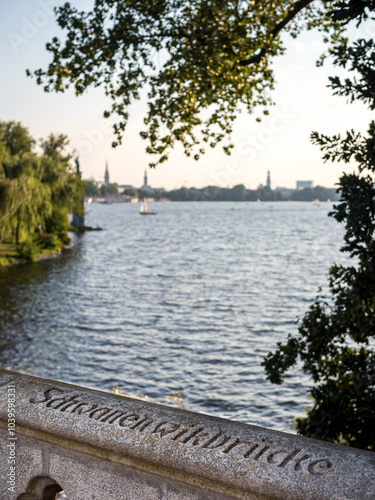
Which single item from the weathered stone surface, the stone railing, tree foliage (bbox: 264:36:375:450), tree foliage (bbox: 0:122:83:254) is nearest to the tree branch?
tree foliage (bbox: 264:36:375:450)

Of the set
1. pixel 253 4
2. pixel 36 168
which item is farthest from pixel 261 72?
pixel 36 168

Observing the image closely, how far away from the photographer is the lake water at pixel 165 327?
1698 cm

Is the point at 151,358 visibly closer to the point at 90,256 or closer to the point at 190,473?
the point at 190,473

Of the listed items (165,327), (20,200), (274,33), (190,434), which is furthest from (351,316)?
(20,200)

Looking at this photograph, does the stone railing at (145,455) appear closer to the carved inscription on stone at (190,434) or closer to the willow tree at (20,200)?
the carved inscription on stone at (190,434)

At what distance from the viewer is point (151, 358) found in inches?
786

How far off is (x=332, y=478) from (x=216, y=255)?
56838mm

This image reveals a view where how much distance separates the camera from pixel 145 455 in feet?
8.54

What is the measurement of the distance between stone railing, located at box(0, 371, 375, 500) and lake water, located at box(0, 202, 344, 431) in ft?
38.4

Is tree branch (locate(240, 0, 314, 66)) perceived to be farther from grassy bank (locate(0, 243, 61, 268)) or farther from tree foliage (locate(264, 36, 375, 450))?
grassy bank (locate(0, 243, 61, 268))

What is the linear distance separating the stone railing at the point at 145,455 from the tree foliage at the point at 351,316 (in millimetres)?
2409

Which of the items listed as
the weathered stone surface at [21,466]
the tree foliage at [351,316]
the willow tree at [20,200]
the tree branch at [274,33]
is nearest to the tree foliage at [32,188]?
the willow tree at [20,200]

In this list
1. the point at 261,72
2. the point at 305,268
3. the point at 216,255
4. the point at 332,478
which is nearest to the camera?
the point at 332,478

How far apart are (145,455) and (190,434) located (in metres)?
0.22
